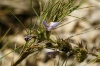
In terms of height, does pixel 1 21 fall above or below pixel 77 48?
above

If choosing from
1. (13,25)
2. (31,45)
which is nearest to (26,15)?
(13,25)

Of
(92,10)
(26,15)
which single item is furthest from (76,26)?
(26,15)

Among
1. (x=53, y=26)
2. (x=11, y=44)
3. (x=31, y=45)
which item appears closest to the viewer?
(x=53, y=26)

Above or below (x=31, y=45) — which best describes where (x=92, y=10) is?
above

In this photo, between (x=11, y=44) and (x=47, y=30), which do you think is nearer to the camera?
(x=47, y=30)

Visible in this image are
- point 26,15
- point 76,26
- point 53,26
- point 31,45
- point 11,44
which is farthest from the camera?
point 26,15

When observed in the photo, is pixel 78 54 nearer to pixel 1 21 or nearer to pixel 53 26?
pixel 53 26

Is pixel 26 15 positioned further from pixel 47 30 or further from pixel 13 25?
pixel 47 30

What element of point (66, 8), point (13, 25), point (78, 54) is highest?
point (13, 25)

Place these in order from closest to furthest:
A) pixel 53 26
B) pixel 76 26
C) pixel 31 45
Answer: pixel 53 26 → pixel 31 45 → pixel 76 26
